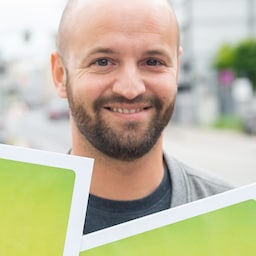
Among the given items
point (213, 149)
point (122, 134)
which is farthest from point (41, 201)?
point (213, 149)

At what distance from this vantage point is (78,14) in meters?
1.48

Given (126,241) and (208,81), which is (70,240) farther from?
(208,81)

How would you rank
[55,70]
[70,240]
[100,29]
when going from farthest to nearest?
[55,70], [100,29], [70,240]

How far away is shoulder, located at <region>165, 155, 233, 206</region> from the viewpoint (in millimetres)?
1589

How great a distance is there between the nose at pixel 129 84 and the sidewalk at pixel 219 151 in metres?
8.20

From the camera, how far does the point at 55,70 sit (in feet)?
5.40

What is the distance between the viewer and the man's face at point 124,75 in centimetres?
142

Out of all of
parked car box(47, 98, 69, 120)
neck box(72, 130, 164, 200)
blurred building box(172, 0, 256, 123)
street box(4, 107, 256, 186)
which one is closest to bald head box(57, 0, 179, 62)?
neck box(72, 130, 164, 200)

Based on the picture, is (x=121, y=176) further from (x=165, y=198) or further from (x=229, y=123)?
(x=229, y=123)

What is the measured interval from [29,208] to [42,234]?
0.06m

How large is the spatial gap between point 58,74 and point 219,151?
14815 mm

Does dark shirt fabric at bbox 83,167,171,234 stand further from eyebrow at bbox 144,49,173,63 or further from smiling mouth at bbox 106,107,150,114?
eyebrow at bbox 144,49,173,63

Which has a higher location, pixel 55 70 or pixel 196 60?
pixel 55 70

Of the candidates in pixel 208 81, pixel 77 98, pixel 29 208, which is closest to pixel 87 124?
pixel 77 98
